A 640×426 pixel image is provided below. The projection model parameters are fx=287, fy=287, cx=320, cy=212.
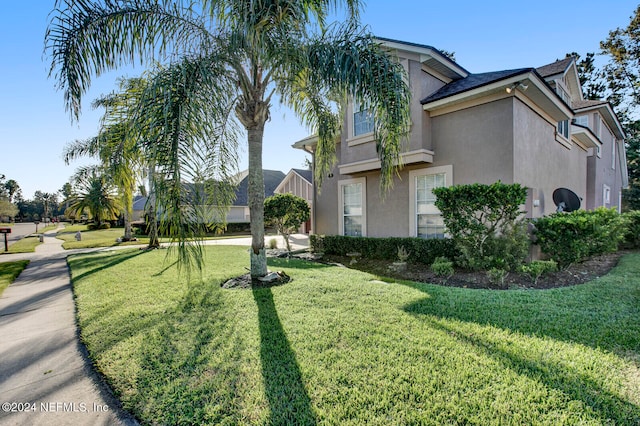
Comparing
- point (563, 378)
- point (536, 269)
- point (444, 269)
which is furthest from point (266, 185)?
point (563, 378)

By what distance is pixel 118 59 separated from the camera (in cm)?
548

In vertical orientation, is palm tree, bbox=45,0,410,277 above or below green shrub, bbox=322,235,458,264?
above

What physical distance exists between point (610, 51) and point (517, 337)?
30.4 meters

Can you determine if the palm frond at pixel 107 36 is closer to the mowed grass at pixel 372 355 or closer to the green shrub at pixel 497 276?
the mowed grass at pixel 372 355

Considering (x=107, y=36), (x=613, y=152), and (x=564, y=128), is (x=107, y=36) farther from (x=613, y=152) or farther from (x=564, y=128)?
(x=613, y=152)

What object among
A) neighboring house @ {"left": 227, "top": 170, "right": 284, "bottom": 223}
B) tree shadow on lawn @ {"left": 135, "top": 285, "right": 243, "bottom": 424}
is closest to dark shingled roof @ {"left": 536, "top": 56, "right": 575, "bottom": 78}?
tree shadow on lawn @ {"left": 135, "top": 285, "right": 243, "bottom": 424}

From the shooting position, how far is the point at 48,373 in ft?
10.7

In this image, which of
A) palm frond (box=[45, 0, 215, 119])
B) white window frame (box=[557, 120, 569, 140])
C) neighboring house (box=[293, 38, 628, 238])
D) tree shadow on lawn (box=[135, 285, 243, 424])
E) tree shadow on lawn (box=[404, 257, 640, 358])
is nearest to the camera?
tree shadow on lawn (box=[135, 285, 243, 424])

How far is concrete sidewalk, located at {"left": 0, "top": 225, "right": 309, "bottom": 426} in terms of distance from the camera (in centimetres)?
257

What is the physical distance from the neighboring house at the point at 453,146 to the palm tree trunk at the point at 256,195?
248cm

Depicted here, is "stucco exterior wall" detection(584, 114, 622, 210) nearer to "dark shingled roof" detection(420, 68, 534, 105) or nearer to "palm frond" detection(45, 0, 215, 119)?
"dark shingled roof" detection(420, 68, 534, 105)

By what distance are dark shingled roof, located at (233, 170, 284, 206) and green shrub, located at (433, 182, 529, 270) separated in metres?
25.9

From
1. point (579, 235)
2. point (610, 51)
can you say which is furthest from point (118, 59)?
point (610, 51)

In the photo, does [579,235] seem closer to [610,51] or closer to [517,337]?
[517,337]
